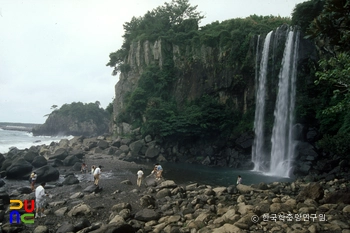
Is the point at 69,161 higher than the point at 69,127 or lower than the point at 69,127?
lower

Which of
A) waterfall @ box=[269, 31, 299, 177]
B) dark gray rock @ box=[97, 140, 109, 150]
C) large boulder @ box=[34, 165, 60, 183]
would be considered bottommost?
large boulder @ box=[34, 165, 60, 183]

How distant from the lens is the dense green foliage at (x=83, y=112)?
91.6 m

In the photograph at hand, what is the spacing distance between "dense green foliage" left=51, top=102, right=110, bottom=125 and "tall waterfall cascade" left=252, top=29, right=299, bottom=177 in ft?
232

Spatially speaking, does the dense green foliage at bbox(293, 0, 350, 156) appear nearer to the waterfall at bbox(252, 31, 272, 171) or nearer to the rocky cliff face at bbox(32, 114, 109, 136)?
the waterfall at bbox(252, 31, 272, 171)

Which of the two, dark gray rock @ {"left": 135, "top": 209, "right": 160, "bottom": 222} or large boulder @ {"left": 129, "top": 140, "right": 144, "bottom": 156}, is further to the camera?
large boulder @ {"left": 129, "top": 140, "right": 144, "bottom": 156}

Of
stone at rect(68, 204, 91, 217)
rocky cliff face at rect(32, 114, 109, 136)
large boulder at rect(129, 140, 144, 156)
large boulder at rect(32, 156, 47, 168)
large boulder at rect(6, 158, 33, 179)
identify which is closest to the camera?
stone at rect(68, 204, 91, 217)

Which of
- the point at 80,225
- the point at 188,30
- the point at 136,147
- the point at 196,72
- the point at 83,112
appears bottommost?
the point at 80,225

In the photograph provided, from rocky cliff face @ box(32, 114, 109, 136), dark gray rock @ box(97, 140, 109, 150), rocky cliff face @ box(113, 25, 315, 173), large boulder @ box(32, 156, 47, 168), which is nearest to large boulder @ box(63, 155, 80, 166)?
large boulder @ box(32, 156, 47, 168)

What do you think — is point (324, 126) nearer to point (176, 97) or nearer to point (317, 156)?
point (317, 156)

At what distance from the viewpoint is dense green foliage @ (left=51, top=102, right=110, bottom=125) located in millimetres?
91625

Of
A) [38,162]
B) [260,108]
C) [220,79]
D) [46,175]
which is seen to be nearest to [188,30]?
[220,79]

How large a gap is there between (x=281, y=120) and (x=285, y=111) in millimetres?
1098

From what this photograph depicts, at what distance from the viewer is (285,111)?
29562 millimetres

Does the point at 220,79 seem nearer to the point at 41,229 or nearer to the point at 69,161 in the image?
the point at 69,161
